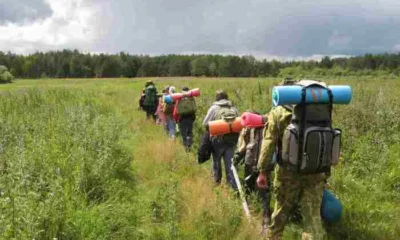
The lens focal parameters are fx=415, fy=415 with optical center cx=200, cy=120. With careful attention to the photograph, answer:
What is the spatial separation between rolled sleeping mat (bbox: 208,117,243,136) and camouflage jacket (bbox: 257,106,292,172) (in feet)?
8.57

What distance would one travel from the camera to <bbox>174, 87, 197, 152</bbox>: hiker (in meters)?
11.8

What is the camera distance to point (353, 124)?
10039 mm

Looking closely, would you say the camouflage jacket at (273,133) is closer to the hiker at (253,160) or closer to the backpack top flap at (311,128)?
the backpack top flap at (311,128)

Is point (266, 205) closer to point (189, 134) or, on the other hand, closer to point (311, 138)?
point (311, 138)

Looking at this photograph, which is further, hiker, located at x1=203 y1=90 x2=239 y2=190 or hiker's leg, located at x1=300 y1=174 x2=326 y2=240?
hiker, located at x1=203 y1=90 x2=239 y2=190

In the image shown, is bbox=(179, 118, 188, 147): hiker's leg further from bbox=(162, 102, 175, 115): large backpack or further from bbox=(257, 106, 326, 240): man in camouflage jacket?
bbox=(257, 106, 326, 240): man in camouflage jacket

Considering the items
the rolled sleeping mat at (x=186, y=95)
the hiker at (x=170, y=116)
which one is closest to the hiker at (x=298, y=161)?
the rolled sleeping mat at (x=186, y=95)

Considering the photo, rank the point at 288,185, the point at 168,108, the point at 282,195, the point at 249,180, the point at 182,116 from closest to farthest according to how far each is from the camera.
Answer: the point at 288,185 < the point at 282,195 < the point at 249,180 < the point at 182,116 < the point at 168,108

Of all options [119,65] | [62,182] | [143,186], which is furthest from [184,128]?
[119,65]

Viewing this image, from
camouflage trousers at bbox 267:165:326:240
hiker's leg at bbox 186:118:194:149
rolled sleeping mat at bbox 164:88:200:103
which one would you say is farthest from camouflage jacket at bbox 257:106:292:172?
hiker's leg at bbox 186:118:194:149

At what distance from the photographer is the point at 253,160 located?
6.50 meters

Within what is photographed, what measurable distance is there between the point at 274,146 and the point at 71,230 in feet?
8.56

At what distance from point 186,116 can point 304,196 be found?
7.38m

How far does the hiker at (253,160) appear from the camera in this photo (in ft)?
20.8
